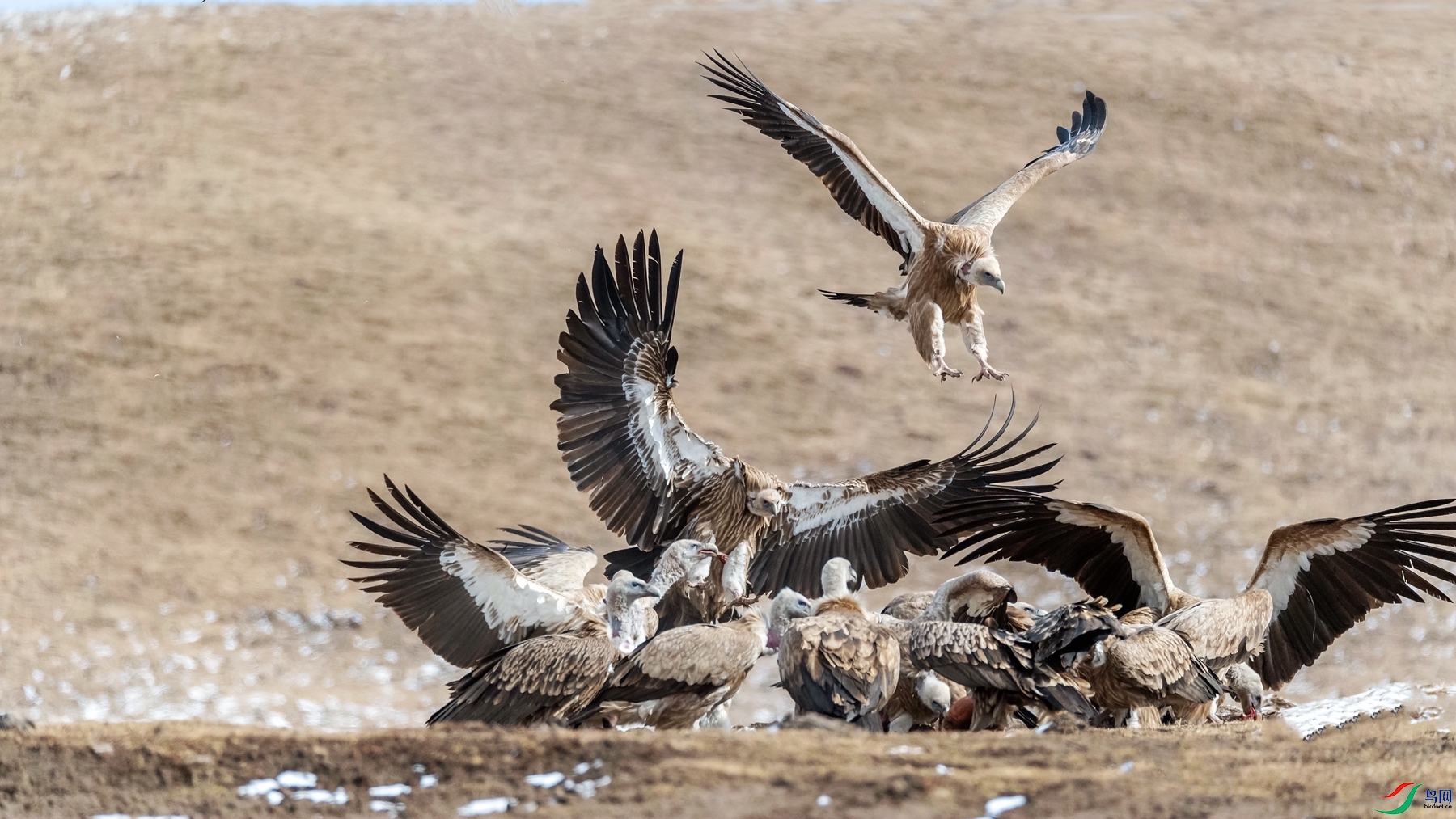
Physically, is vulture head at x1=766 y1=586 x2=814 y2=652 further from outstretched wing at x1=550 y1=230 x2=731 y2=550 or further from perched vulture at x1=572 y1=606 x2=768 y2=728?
outstretched wing at x1=550 y1=230 x2=731 y2=550

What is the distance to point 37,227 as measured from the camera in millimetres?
23500

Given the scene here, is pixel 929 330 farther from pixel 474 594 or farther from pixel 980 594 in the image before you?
pixel 474 594

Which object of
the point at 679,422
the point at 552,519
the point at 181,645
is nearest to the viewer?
the point at 679,422

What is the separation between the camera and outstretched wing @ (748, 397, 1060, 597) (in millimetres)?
8586

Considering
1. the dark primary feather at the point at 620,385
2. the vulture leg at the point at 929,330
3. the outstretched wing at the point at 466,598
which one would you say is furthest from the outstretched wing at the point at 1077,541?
the outstretched wing at the point at 466,598

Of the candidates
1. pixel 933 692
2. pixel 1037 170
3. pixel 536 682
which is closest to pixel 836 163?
pixel 1037 170

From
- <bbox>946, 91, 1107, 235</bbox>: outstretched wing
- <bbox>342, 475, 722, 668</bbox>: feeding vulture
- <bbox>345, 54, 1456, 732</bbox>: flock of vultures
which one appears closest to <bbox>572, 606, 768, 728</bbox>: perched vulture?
<bbox>345, 54, 1456, 732</bbox>: flock of vultures

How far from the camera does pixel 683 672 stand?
6.67 metres

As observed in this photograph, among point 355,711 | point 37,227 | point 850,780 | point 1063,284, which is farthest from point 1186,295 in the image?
point 850,780

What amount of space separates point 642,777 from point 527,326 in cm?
1743

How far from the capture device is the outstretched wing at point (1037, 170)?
9.75 metres

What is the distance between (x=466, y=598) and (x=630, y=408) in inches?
55.3

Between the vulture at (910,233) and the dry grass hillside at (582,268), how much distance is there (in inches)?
252

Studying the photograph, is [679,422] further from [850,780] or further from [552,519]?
[552,519]
